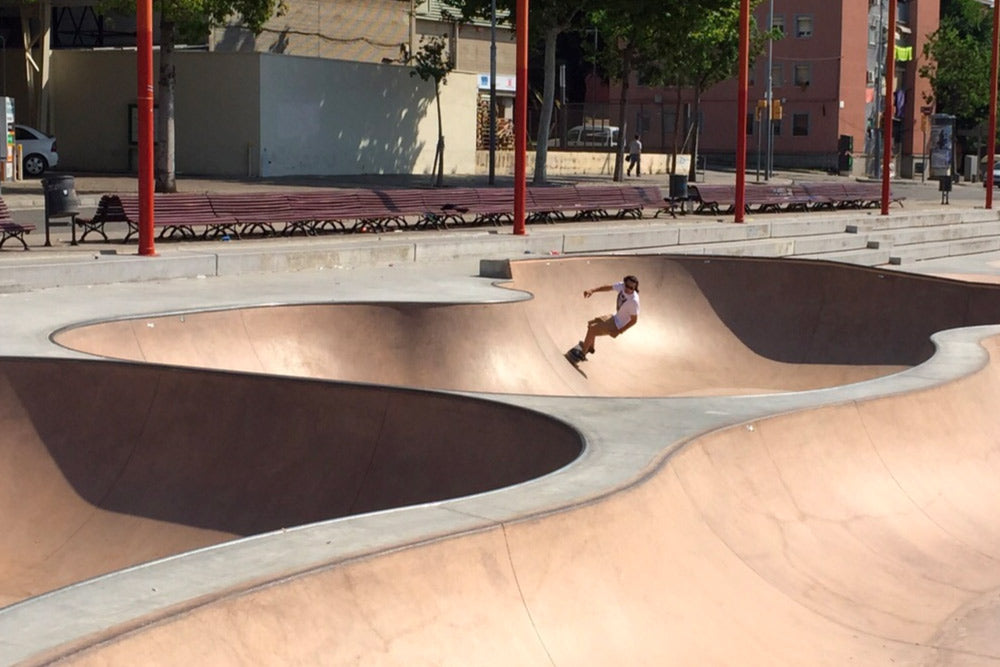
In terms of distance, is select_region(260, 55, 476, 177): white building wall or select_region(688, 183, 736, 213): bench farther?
select_region(260, 55, 476, 177): white building wall

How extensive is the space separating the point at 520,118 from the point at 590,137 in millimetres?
38277

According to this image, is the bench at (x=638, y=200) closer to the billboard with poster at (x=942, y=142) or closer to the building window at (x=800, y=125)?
the billboard with poster at (x=942, y=142)

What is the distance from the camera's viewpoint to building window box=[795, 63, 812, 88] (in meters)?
68.1

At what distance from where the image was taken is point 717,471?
27.5ft

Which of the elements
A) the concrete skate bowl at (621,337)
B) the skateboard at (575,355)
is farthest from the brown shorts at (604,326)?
the concrete skate bowl at (621,337)

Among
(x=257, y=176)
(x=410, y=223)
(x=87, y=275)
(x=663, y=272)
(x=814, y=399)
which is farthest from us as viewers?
A: (x=257, y=176)

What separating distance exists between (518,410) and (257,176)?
3066 centimetres

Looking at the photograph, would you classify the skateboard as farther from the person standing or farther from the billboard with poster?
the billboard with poster

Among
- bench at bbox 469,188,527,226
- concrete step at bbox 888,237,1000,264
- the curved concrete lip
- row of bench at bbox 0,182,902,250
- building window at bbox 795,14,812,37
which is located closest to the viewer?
the curved concrete lip

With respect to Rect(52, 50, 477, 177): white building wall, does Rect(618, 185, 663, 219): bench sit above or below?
below

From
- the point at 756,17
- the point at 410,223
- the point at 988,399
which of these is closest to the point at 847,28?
the point at 756,17

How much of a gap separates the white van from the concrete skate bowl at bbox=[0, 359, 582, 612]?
5200cm

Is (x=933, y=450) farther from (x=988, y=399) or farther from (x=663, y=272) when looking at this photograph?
(x=663, y=272)

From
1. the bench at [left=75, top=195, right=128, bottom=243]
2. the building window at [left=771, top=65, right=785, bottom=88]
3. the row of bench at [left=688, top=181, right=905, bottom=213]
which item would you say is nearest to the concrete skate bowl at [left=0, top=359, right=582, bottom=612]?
the bench at [left=75, top=195, right=128, bottom=243]
